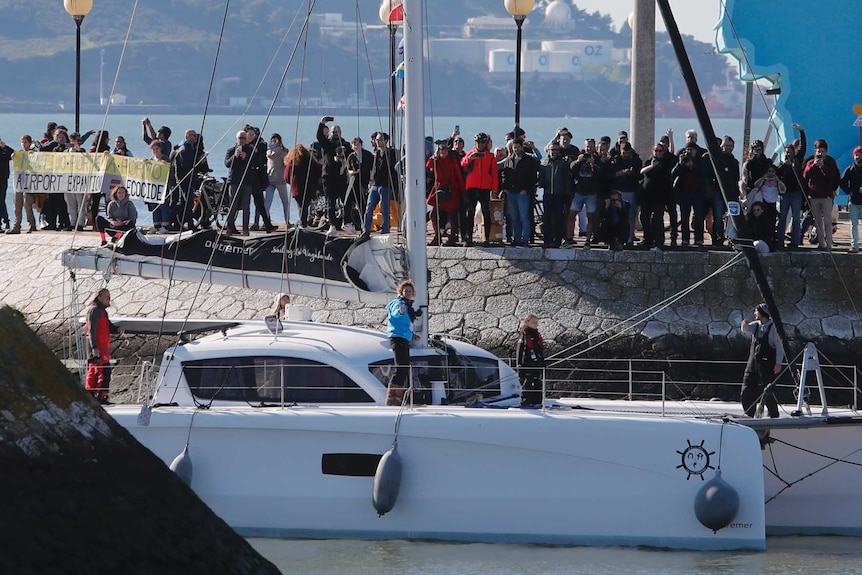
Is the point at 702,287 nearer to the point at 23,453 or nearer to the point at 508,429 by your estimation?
the point at 508,429

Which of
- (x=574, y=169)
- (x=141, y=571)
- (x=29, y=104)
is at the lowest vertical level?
(x=141, y=571)

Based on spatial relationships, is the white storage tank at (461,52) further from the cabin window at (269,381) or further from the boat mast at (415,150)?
the cabin window at (269,381)

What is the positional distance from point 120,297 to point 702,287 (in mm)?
8337

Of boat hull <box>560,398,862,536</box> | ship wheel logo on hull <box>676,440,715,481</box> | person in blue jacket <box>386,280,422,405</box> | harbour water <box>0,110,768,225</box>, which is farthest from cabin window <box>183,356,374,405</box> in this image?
harbour water <box>0,110,768,225</box>

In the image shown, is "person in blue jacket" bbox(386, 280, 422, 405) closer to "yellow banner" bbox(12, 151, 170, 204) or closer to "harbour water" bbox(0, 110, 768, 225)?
"yellow banner" bbox(12, 151, 170, 204)

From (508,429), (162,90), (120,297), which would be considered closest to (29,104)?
(162,90)

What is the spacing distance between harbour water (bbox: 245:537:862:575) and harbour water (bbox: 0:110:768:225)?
84.5 feet

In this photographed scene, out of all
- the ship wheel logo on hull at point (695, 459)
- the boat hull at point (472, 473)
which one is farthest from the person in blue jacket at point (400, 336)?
the ship wheel logo on hull at point (695, 459)

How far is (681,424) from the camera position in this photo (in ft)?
41.0

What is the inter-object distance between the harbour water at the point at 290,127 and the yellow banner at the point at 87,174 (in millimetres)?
16974

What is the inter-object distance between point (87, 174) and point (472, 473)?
9651mm

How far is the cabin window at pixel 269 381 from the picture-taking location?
13.2 metres

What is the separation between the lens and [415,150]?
13.7 metres

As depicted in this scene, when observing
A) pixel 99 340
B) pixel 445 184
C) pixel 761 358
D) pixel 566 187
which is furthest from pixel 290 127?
pixel 761 358
